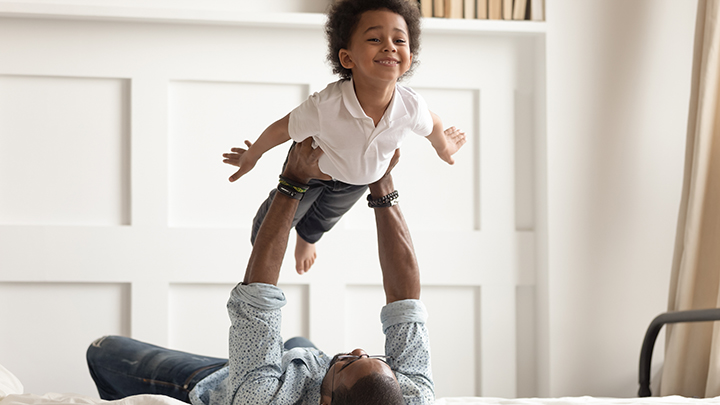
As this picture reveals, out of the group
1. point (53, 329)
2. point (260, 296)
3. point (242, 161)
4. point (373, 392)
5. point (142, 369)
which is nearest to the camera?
point (373, 392)

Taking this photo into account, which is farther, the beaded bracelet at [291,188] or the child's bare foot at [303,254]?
the child's bare foot at [303,254]

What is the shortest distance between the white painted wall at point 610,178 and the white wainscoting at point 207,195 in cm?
10

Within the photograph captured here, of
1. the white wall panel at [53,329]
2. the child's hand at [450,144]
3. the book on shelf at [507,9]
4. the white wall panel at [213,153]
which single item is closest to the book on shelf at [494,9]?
the book on shelf at [507,9]

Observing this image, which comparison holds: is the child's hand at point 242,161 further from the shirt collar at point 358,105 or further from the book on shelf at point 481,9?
the book on shelf at point 481,9

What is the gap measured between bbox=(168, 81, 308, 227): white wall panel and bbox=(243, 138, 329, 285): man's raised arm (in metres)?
0.94

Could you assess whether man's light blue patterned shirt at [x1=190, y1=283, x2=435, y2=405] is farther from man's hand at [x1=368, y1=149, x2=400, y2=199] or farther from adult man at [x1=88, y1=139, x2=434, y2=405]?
man's hand at [x1=368, y1=149, x2=400, y2=199]

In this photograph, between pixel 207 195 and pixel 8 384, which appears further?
pixel 207 195

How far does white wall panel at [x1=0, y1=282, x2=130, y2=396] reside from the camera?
6.51 feet

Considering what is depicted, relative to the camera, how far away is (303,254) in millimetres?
1509

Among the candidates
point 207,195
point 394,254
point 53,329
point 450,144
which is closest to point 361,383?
point 394,254

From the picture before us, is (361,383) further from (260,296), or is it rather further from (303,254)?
(303,254)

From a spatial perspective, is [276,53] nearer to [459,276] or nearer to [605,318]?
[459,276]

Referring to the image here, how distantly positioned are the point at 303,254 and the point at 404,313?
42 cm

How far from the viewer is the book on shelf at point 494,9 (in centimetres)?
215
